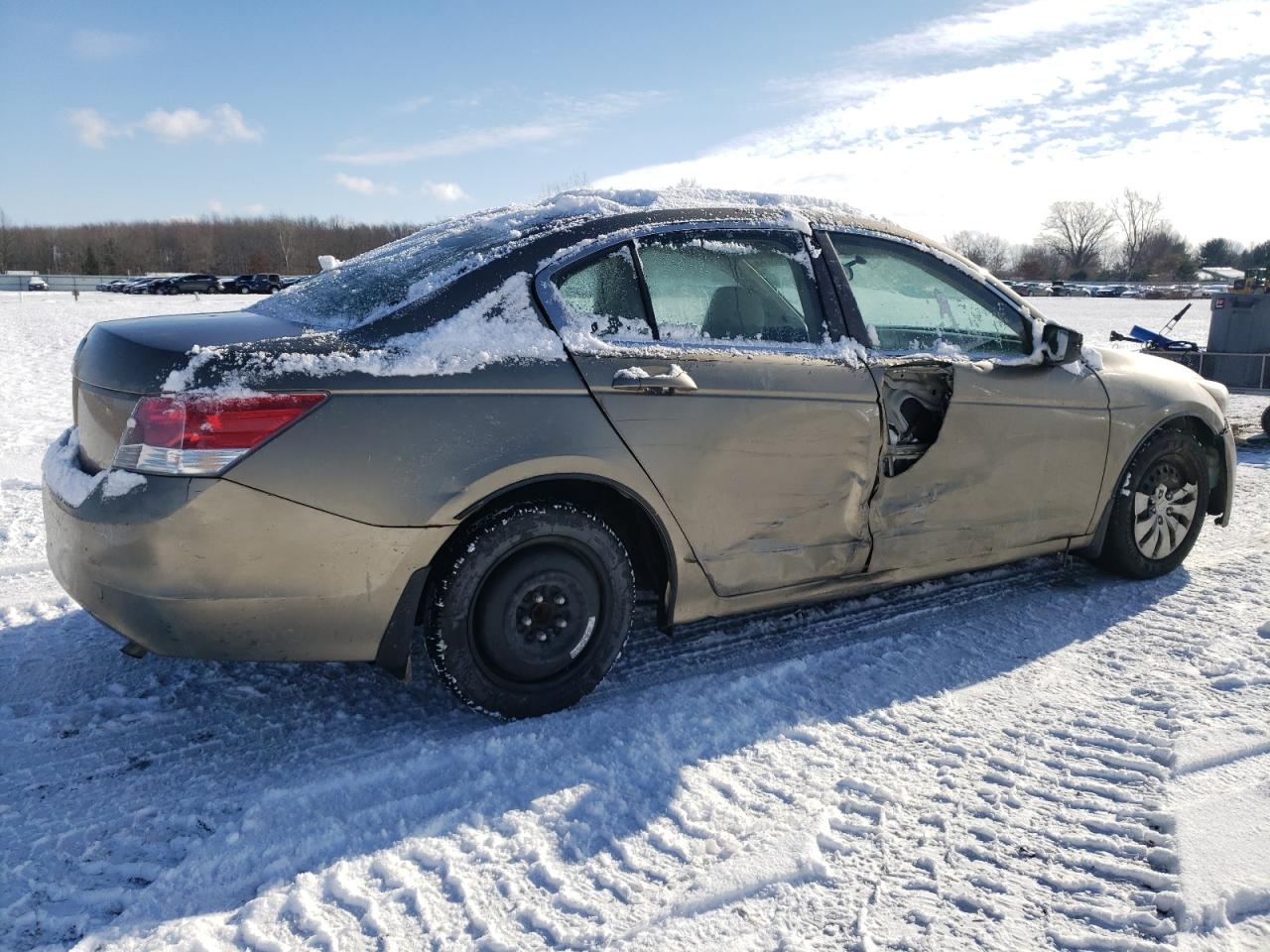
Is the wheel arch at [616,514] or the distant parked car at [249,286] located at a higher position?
the distant parked car at [249,286]

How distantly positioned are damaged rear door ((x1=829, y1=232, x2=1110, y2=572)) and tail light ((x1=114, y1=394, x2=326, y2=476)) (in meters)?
2.17

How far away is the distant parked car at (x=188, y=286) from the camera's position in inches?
2293

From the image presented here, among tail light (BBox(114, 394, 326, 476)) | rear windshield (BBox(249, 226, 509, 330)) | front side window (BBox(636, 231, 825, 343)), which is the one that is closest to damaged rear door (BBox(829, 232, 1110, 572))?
front side window (BBox(636, 231, 825, 343))

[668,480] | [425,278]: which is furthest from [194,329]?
[668,480]

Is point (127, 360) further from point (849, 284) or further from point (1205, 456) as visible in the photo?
point (1205, 456)

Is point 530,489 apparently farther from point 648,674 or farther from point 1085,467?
point 1085,467

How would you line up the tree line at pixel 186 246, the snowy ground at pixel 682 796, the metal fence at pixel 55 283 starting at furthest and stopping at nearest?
the tree line at pixel 186 246, the metal fence at pixel 55 283, the snowy ground at pixel 682 796

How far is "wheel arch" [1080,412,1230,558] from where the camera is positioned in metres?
4.27

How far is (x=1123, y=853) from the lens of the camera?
2.34 metres

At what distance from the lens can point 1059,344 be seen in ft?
12.8

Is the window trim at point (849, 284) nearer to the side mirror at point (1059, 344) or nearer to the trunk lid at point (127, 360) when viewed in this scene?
the side mirror at point (1059, 344)

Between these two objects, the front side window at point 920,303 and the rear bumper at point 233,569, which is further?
the front side window at point 920,303

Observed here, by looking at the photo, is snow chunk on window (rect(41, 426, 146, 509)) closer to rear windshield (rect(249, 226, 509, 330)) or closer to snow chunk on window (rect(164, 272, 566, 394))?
snow chunk on window (rect(164, 272, 566, 394))

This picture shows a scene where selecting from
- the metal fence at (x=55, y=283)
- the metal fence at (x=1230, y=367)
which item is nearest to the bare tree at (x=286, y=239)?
the metal fence at (x=55, y=283)
